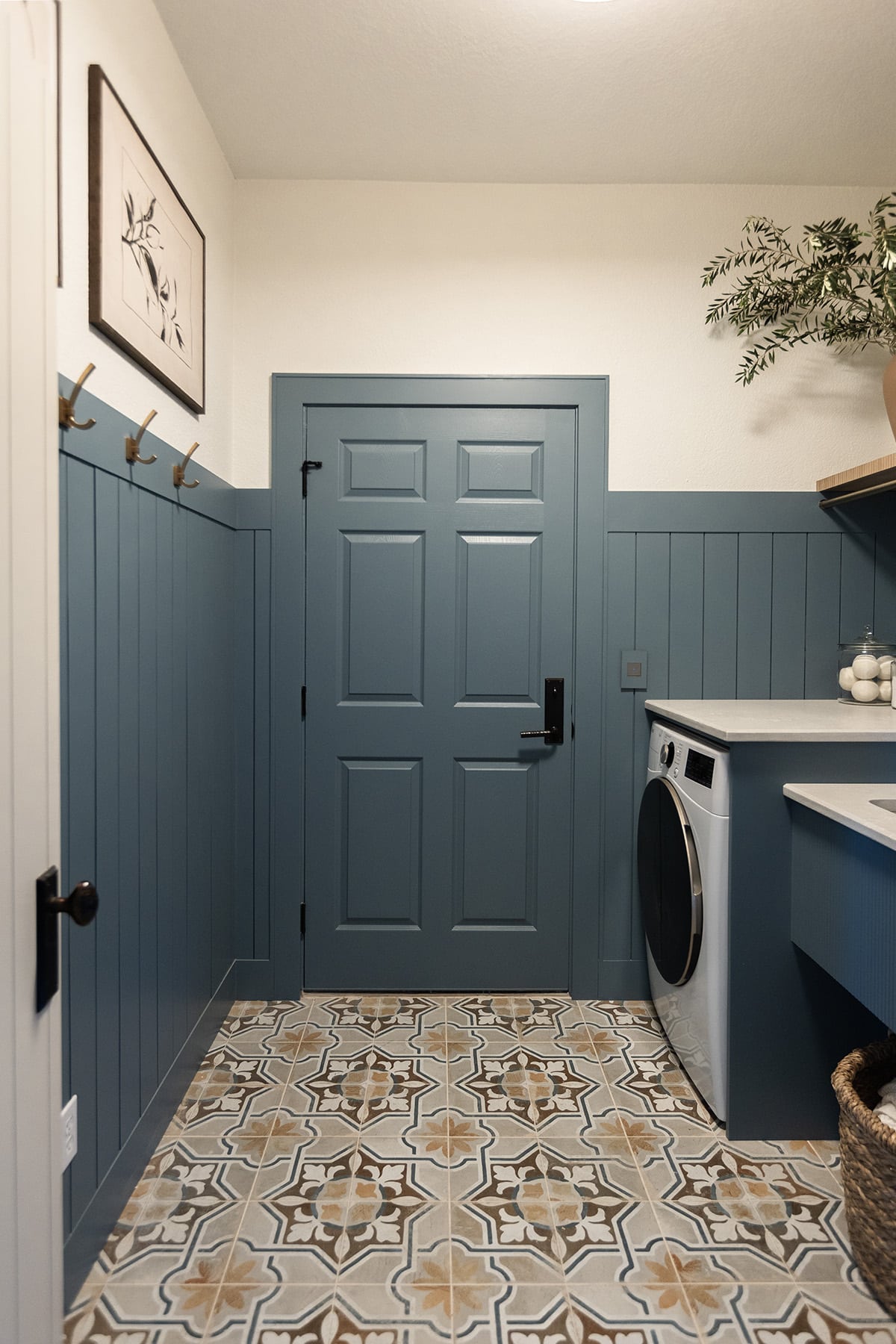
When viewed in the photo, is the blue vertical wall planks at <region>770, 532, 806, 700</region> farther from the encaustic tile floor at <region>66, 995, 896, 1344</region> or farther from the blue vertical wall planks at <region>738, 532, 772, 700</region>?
the encaustic tile floor at <region>66, 995, 896, 1344</region>

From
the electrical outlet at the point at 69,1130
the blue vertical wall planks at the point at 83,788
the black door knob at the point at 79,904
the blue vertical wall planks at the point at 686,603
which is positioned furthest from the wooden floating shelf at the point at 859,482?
the electrical outlet at the point at 69,1130

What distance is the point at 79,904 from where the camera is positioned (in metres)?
0.86

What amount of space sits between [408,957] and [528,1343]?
1.37 m

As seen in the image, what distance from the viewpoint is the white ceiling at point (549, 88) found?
1.89 meters

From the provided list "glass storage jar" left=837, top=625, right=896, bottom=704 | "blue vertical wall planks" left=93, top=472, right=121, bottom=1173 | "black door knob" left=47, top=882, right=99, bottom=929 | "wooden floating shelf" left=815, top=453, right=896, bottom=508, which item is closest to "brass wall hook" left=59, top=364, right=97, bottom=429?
"blue vertical wall planks" left=93, top=472, right=121, bottom=1173

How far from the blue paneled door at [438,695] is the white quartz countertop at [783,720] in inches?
18.4

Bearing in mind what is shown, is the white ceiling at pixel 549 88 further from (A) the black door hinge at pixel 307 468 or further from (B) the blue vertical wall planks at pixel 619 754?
(B) the blue vertical wall planks at pixel 619 754

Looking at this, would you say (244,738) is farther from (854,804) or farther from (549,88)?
(549,88)

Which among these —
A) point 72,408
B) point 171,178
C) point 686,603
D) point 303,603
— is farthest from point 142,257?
point 686,603

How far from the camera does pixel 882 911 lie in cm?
151

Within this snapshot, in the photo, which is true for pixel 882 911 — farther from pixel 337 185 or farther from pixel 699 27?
pixel 337 185

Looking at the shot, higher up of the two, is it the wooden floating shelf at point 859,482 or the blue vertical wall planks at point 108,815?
the wooden floating shelf at point 859,482

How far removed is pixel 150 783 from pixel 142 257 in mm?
1187

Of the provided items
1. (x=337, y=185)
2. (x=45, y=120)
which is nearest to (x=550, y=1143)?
(x=45, y=120)
